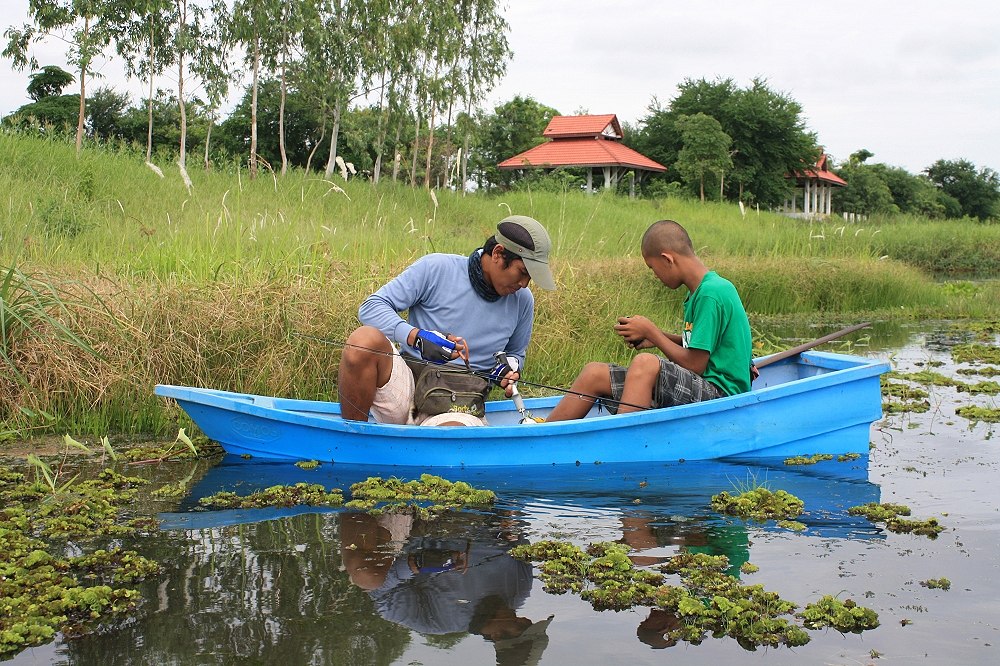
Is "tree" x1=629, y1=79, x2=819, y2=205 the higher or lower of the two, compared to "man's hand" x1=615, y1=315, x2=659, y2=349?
higher

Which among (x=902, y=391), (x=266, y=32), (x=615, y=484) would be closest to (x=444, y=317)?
(x=615, y=484)

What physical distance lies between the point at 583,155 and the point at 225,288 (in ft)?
97.0

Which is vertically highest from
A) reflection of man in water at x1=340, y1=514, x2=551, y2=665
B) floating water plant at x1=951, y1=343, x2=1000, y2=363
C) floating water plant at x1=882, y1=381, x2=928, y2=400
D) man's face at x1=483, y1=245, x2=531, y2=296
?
man's face at x1=483, y1=245, x2=531, y2=296

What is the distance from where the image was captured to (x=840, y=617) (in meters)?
3.03

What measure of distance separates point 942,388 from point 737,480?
335 cm

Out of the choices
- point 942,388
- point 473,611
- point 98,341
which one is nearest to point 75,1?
point 98,341

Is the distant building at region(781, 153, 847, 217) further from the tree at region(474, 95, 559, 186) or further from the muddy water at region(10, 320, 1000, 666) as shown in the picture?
the muddy water at region(10, 320, 1000, 666)

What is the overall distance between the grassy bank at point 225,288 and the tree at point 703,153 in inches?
801

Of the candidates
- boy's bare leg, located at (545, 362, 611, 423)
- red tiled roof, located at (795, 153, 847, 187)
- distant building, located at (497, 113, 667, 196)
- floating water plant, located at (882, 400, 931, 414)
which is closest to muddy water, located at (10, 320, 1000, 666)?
boy's bare leg, located at (545, 362, 611, 423)

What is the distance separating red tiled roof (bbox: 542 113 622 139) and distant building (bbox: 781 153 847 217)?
28.8 feet

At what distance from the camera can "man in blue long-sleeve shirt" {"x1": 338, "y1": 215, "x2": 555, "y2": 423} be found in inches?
185

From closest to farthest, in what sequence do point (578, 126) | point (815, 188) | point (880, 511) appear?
point (880, 511) → point (578, 126) → point (815, 188)

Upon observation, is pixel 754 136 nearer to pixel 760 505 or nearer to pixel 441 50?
pixel 441 50

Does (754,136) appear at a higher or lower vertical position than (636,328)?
higher
